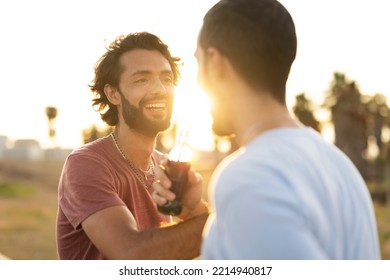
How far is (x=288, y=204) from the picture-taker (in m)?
1.90

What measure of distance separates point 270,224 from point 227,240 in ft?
0.50

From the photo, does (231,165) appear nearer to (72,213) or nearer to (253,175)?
(253,175)

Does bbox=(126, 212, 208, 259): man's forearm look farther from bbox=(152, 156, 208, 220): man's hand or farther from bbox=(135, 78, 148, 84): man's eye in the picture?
bbox=(135, 78, 148, 84): man's eye

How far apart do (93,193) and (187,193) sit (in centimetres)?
52

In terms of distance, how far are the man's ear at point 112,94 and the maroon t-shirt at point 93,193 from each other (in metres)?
0.39

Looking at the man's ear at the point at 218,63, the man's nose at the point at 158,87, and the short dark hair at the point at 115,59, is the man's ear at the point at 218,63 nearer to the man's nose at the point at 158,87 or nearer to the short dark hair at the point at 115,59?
the man's nose at the point at 158,87

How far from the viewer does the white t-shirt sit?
1903mm

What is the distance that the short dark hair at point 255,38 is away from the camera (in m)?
2.26

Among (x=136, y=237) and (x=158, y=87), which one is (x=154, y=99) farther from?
(x=136, y=237)

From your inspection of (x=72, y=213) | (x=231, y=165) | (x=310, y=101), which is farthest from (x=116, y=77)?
(x=310, y=101)

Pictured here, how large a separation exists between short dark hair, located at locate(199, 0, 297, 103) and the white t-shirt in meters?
0.22

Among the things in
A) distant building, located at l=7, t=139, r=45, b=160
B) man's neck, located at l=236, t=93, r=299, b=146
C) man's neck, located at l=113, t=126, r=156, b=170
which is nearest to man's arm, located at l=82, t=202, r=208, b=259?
man's neck, located at l=113, t=126, r=156, b=170

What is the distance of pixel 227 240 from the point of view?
1985 millimetres

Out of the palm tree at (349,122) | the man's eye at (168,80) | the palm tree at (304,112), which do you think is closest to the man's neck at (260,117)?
the man's eye at (168,80)
